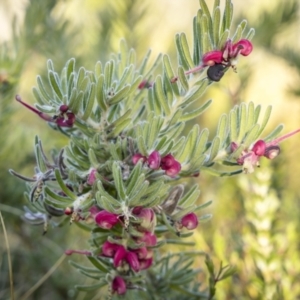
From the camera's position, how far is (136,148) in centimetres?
40

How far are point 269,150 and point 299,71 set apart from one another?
562mm

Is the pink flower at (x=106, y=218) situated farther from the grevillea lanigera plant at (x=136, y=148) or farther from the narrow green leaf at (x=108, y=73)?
the narrow green leaf at (x=108, y=73)

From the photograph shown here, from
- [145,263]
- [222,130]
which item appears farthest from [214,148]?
[145,263]

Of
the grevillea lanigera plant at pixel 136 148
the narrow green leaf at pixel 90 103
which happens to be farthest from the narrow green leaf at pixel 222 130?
the narrow green leaf at pixel 90 103

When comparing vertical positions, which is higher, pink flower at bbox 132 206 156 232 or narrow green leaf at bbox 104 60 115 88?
narrow green leaf at bbox 104 60 115 88

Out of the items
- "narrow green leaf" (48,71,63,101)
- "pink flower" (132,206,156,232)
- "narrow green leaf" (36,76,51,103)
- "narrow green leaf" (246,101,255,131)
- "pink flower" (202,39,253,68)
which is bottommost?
"pink flower" (132,206,156,232)

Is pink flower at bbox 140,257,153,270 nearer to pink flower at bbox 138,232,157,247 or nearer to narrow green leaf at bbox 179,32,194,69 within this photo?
pink flower at bbox 138,232,157,247

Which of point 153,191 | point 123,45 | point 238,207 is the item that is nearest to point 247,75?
point 238,207

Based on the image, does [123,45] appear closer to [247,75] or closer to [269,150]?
[269,150]

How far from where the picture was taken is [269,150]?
372 millimetres

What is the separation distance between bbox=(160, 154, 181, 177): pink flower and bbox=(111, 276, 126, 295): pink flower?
111 mm

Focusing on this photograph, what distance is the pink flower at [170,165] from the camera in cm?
37

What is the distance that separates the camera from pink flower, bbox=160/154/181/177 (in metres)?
0.37

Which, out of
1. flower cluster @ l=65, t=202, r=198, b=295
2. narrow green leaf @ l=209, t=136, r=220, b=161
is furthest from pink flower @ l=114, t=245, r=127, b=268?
narrow green leaf @ l=209, t=136, r=220, b=161
